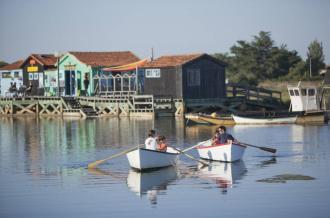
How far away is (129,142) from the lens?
138 feet

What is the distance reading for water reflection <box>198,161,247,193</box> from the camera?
27.0 meters

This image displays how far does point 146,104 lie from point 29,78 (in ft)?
64.7

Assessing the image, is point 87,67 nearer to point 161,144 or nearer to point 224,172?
point 161,144

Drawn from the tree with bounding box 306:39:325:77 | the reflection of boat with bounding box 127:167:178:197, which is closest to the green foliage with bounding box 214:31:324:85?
the tree with bounding box 306:39:325:77

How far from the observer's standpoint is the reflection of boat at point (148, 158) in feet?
96.8

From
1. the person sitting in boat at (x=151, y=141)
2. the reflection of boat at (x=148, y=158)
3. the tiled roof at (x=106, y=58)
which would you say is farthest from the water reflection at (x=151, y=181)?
the tiled roof at (x=106, y=58)

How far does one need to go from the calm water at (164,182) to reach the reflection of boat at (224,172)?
36 mm

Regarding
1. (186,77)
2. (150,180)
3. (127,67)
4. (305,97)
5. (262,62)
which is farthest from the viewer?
(262,62)

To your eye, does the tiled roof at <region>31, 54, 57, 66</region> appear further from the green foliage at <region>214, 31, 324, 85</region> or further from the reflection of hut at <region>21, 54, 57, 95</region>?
the green foliage at <region>214, 31, 324, 85</region>

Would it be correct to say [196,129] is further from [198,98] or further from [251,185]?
[251,185]

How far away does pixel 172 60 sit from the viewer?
62906 millimetres

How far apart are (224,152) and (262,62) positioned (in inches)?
2525

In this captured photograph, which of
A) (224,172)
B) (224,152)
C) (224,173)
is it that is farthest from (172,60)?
(224,173)

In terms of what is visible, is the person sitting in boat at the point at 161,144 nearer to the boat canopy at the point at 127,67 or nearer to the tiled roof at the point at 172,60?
the tiled roof at the point at 172,60
